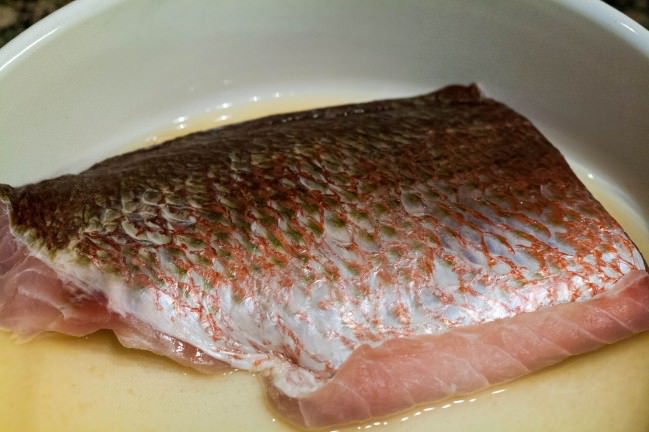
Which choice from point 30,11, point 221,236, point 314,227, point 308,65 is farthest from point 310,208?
point 30,11

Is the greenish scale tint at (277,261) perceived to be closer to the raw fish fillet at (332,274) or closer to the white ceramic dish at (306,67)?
the raw fish fillet at (332,274)

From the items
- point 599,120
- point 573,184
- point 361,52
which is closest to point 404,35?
point 361,52

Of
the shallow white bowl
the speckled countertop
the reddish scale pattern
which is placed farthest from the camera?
the speckled countertop

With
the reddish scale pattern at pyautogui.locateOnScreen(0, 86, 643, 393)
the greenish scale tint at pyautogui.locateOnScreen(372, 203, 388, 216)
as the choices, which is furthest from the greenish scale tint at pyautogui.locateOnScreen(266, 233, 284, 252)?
the greenish scale tint at pyautogui.locateOnScreen(372, 203, 388, 216)

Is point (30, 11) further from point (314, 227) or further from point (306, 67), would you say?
point (314, 227)

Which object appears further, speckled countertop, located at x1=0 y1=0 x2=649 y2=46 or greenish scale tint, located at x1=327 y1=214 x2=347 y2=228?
speckled countertop, located at x1=0 y1=0 x2=649 y2=46

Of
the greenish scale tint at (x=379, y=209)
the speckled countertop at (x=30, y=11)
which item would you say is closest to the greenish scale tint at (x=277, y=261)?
the greenish scale tint at (x=379, y=209)

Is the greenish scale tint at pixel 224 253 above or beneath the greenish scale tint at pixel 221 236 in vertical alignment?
beneath

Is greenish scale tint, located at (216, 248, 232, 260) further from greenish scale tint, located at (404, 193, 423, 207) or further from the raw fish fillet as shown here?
greenish scale tint, located at (404, 193, 423, 207)
